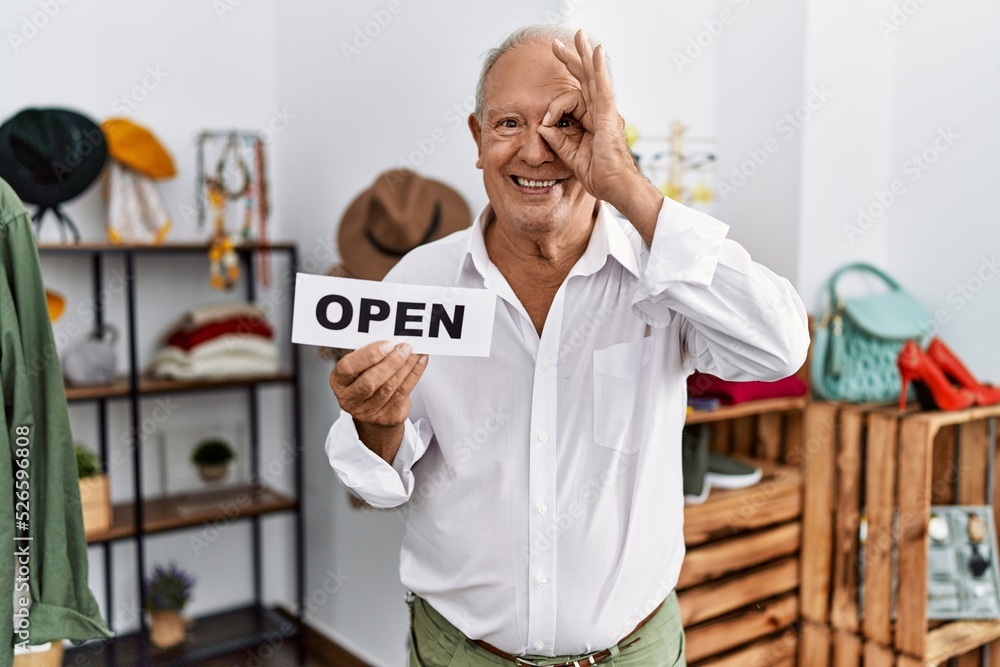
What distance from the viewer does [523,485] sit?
1.29 m

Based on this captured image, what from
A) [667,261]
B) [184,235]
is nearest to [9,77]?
[184,235]

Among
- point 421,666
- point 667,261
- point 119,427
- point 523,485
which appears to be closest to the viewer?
point 667,261

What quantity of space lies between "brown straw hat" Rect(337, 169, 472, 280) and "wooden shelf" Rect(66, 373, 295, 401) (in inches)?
31.9

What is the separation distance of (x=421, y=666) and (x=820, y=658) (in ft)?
4.70

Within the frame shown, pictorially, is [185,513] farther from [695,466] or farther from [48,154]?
[695,466]

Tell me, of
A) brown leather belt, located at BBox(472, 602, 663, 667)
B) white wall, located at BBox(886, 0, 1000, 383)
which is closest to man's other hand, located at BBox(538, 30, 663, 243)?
brown leather belt, located at BBox(472, 602, 663, 667)

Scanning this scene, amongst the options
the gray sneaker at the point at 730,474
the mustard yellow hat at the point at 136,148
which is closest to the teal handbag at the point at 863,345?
the gray sneaker at the point at 730,474

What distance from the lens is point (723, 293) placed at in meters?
1.08

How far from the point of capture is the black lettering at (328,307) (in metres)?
1.12

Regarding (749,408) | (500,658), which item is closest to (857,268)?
(749,408)

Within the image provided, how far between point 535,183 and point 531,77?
0.16 metres

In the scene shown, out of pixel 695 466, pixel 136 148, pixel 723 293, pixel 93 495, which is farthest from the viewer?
pixel 136 148

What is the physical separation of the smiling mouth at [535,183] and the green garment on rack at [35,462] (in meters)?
0.85

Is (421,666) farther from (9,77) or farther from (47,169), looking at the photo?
(9,77)
